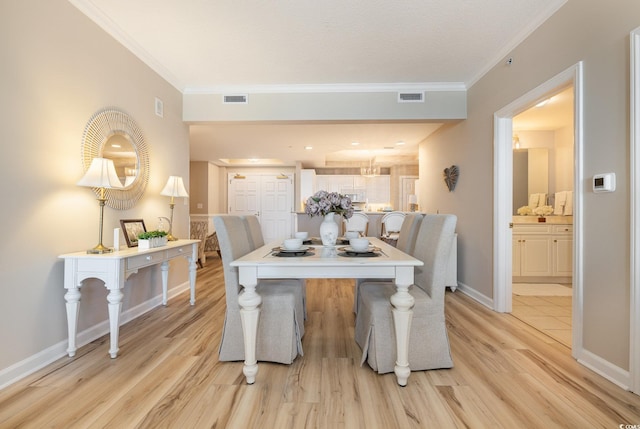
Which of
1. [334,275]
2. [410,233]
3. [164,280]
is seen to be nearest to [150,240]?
[164,280]

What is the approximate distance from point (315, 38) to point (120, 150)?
199cm

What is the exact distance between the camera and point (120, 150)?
2.58m

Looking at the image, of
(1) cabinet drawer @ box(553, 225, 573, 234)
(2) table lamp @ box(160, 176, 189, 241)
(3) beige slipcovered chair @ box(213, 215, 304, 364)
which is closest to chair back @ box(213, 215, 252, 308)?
(3) beige slipcovered chair @ box(213, 215, 304, 364)

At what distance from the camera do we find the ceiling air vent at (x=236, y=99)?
3639 mm

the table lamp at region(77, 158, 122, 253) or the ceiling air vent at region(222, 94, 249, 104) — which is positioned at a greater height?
the ceiling air vent at region(222, 94, 249, 104)

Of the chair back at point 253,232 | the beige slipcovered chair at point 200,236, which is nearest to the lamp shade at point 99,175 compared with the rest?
the chair back at point 253,232

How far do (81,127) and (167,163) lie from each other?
3.77ft

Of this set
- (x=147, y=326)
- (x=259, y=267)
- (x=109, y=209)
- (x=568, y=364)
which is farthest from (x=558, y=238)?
(x=109, y=209)

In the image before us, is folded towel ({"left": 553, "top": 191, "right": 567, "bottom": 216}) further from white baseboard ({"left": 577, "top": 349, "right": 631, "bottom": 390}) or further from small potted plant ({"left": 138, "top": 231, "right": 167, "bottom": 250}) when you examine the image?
small potted plant ({"left": 138, "top": 231, "right": 167, "bottom": 250})

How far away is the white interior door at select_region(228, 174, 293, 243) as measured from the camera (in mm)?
8633

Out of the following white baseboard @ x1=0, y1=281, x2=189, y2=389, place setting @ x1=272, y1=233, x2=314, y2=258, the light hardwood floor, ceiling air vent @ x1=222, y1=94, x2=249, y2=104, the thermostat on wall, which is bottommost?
the light hardwood floor

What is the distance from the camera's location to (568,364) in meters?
1.92

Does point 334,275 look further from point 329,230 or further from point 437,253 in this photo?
point 437,253

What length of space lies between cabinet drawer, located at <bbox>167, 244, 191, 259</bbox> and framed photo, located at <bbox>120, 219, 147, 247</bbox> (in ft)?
0.98
